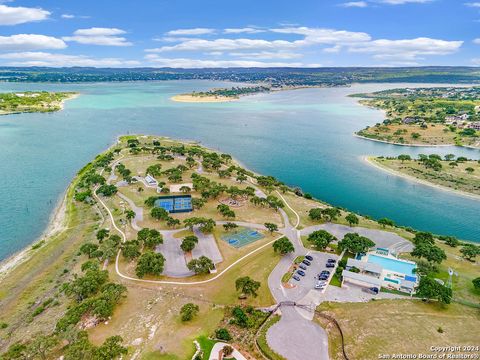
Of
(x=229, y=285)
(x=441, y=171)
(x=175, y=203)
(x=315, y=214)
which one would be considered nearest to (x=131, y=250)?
(x=229, y=285)

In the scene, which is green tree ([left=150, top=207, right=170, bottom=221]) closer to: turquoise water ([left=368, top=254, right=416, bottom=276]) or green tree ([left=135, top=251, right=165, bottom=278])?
green tree ([left=135, top=251, right=165, bottom=278])

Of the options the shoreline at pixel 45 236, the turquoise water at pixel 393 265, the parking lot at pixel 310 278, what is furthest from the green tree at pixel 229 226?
the shoreline at pixel 45 236

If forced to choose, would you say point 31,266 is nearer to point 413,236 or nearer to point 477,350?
point 477,350

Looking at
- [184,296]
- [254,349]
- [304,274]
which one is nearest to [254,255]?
[304,274]

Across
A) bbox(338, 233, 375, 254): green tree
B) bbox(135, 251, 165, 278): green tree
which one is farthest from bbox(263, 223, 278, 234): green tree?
bbox(135, 251, 165, 278): green tree

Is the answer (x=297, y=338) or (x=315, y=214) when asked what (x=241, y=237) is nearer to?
(x=315, y=214)
